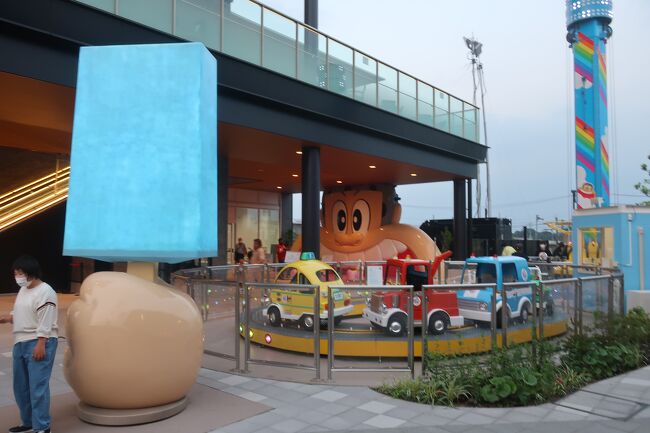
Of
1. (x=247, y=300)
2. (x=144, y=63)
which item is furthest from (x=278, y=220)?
(x=144, y=63)

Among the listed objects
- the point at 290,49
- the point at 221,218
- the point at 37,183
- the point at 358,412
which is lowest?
the point at 358,412

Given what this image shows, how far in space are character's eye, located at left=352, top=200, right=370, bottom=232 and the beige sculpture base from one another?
53.6 feet

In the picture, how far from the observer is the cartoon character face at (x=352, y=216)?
21328 millimetres

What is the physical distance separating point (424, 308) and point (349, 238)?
1427cm

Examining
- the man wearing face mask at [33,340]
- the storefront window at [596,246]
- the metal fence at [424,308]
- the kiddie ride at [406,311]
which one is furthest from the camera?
the storefront window at [596,246]

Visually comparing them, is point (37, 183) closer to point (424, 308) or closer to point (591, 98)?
point (424, 308)

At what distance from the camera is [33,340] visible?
4711 millimetres

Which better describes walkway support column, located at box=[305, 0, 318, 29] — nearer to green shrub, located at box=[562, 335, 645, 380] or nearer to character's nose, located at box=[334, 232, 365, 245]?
character's nose, located at box=[334, 232, 365, 245]

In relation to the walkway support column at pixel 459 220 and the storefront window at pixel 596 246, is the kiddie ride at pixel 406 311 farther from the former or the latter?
the walkway support column at pixel 459 220

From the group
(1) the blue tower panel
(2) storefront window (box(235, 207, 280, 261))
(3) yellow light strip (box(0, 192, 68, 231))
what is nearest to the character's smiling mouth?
(2) storefront window (box(235, 207, 280, 261))

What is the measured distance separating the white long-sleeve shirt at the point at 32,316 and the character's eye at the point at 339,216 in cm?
1755

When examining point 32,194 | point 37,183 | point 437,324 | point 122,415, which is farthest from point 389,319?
point 37,183

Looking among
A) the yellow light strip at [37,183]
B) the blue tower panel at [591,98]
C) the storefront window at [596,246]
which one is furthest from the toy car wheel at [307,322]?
the blue tower panel at [591,98]

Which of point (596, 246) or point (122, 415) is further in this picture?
point (596, 246)
